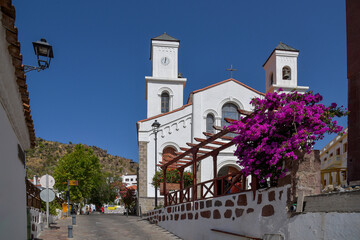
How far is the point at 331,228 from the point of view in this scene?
467 centimetres

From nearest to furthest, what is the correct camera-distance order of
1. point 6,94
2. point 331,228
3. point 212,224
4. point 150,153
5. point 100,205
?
point 331,228 → point 6,94 → point 212,224 → point 150,153 → point 100,205

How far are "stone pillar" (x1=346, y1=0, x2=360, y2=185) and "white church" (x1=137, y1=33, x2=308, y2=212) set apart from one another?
1925cm

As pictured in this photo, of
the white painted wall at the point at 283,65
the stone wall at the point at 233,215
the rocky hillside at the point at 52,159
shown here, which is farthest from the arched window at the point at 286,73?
the rocky hillside at the point at 52,159

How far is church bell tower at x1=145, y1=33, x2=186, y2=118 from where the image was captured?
30.1 m

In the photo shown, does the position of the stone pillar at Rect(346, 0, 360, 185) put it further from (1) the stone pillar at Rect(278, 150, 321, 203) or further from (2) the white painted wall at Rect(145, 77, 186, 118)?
(2) the white painted wall at Rect(145, 77, 186, 118)

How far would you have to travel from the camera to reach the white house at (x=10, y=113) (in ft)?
15.6

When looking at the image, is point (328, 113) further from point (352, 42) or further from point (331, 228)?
point (331, 228)

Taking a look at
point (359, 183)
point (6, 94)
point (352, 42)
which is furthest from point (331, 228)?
point (6, 94)

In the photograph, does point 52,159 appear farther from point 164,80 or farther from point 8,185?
point 8,185

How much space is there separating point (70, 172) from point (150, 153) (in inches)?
816

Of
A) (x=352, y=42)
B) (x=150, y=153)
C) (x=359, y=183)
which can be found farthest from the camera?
(x=150, y=153)

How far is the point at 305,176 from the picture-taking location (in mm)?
5695

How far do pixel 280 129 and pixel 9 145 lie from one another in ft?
15.4

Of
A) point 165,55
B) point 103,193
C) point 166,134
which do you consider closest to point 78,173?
point 103,193
